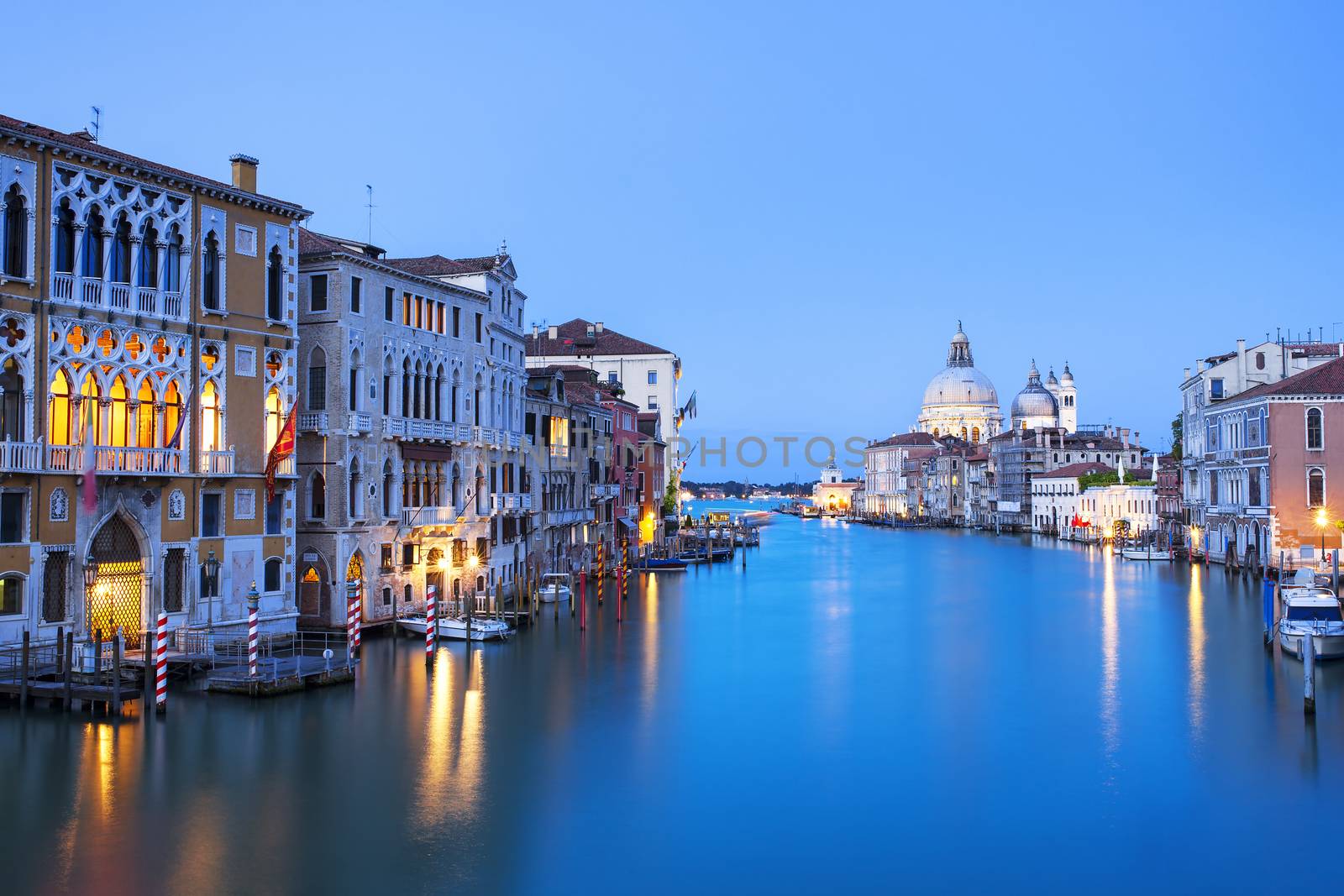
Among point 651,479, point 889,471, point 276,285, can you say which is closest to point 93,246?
point 276,285

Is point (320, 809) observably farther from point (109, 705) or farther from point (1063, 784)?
point (1063, 784)

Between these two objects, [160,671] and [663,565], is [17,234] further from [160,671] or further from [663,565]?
[663,565]

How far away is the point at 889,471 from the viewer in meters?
129

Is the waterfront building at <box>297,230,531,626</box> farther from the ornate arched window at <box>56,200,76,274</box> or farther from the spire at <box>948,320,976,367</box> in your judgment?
the spire at <box>948,320,976,367</box>

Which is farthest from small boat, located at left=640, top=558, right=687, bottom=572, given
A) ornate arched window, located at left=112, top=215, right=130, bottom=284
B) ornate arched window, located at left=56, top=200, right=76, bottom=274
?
ornate arched window, located at left=56, top=200, right=76, bottom=274

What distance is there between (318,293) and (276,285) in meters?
1.63

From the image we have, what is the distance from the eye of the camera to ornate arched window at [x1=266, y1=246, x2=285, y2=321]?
1998 cm

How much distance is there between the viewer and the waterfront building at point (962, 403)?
427ft

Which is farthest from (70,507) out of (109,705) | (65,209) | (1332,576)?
(1332,576)

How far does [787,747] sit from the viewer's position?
1503cm

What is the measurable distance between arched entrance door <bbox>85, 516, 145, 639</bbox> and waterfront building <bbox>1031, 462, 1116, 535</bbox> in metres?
65.5

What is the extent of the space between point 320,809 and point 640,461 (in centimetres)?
3494

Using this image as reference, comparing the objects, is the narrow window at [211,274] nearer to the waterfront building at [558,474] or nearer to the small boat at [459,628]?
the small boat at [459,628]

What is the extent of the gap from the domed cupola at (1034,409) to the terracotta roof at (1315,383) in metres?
72.8
